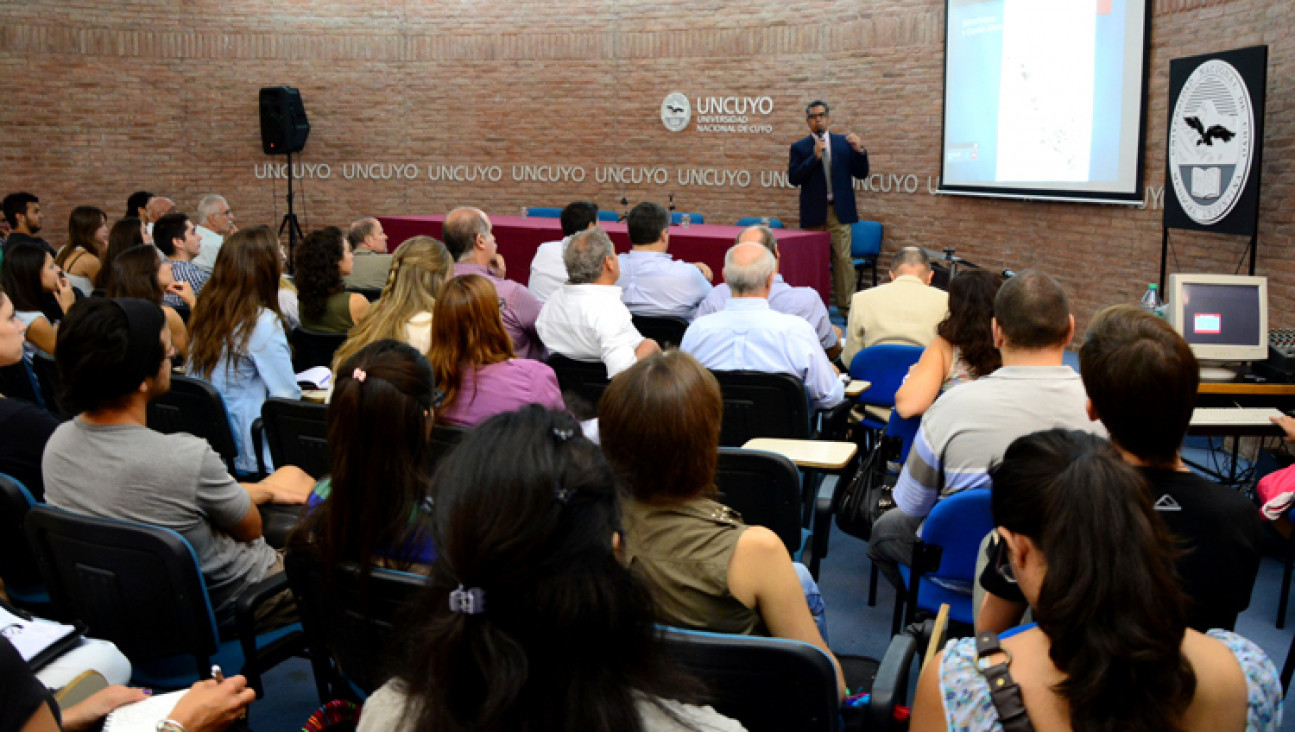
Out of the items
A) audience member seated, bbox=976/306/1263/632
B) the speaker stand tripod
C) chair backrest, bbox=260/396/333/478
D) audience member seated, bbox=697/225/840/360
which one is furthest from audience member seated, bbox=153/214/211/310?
the speaker stand tripod

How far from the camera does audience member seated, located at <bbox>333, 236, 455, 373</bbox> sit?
4.06 metres

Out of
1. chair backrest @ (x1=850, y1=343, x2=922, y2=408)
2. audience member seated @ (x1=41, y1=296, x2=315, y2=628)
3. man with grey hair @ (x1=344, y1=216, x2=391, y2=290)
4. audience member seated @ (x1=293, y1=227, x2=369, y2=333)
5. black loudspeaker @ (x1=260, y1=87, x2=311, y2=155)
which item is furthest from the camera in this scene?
black loudspeaker @ (x1=260, y1=87, x2=311, y2=155)

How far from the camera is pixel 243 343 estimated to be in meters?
4.11

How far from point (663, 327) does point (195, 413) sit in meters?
2.26

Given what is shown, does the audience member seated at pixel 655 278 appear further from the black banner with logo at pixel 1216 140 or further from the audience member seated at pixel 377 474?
the audience member seated at pixel 377 474

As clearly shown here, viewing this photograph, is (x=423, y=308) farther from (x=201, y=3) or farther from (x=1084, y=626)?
(x=201, y=3)

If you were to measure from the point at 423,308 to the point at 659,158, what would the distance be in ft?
26.3

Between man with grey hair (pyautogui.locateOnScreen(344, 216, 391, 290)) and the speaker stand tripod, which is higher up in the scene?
the speaker stand tripod

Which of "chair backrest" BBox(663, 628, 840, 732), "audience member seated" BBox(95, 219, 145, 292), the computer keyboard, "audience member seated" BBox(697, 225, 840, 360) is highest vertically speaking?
"audience member seated" BBox(95, 219, 145, 292)

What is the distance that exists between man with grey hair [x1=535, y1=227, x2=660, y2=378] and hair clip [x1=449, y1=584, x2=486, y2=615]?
10.4 ft

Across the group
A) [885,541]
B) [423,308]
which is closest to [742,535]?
[885,541]

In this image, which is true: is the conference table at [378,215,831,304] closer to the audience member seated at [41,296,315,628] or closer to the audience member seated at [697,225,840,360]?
the audience member seated at [697,225,840,360]

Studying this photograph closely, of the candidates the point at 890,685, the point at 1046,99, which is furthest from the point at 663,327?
the point at 1046,99

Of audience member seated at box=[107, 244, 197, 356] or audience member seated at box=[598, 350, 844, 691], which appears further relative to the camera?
audience member seated at box=[107, 244, 197, 356]
